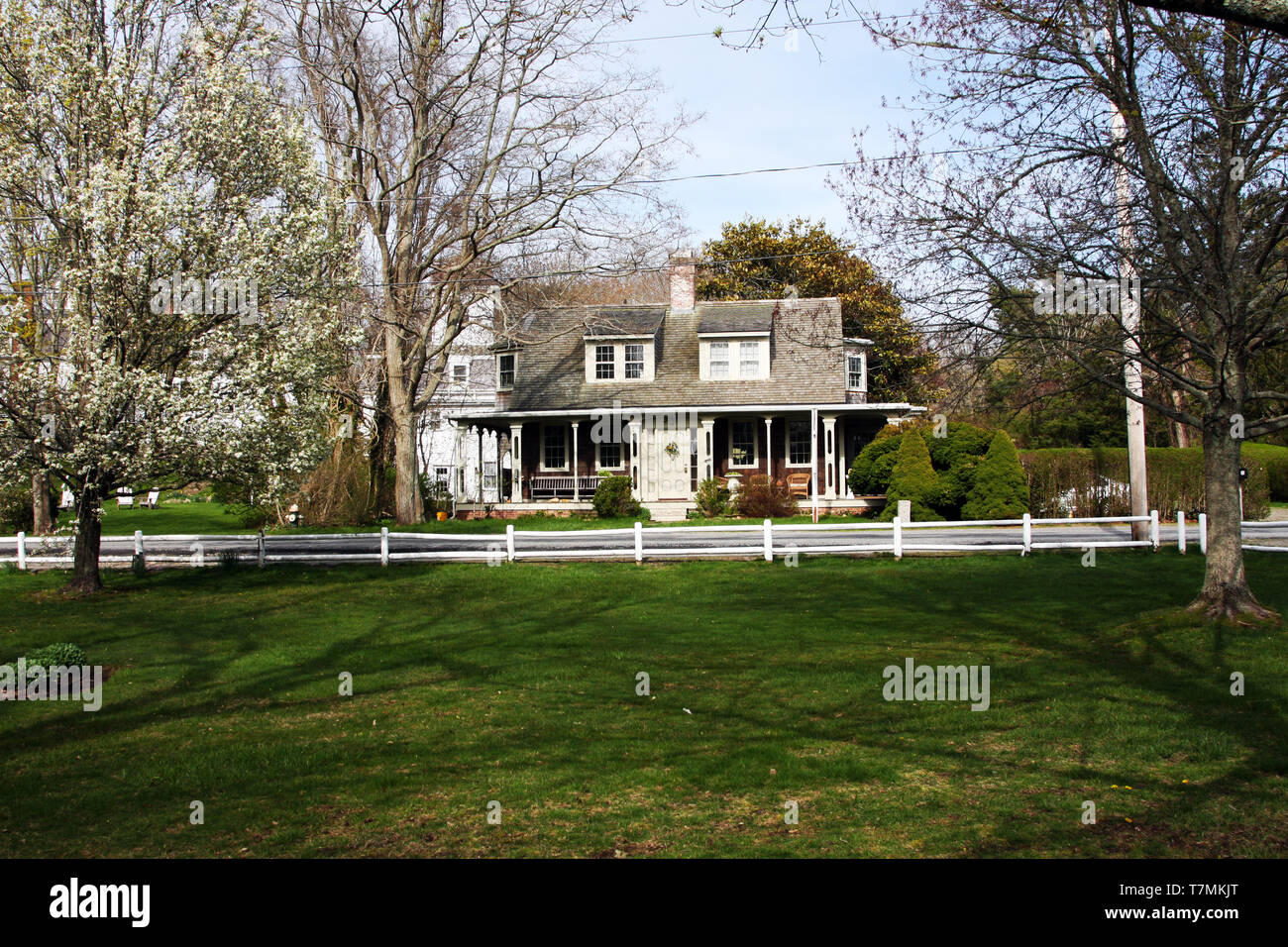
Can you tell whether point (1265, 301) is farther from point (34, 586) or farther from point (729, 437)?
point (729, 437)

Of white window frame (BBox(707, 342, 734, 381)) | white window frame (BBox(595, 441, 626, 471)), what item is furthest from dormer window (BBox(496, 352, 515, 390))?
white window frame (BBox(707, 342, 734, 381))

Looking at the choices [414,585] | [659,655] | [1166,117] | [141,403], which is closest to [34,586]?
[141,403]

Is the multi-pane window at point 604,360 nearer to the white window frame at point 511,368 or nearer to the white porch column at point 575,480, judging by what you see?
the white porch column at point 575,480

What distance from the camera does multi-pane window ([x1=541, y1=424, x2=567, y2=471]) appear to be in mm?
36594

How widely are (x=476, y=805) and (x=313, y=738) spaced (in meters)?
2.48

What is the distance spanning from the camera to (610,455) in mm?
35969

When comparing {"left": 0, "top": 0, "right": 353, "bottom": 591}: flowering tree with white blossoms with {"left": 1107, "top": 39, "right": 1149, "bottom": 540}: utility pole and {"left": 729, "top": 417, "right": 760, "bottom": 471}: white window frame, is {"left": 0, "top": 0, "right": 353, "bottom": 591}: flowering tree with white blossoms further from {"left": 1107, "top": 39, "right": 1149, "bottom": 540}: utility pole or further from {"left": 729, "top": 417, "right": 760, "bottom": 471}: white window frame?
{"left": 729, "top": 417, "right": 760, "bottom": 471}: white window frame

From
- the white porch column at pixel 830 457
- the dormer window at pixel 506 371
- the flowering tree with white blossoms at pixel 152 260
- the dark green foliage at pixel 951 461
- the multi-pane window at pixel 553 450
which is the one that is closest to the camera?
the flowering tree with white blossoms at pixel 152 260

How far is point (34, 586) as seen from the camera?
65.0 ft

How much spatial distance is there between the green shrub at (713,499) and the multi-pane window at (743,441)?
3.85 metres

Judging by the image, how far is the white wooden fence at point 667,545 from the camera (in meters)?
20.9

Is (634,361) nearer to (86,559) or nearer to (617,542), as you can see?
(617,542)

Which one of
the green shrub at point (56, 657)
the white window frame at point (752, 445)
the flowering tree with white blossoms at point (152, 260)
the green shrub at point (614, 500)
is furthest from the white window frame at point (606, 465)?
the green shrub at point (56, 657)

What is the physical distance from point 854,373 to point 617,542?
52.6ft
